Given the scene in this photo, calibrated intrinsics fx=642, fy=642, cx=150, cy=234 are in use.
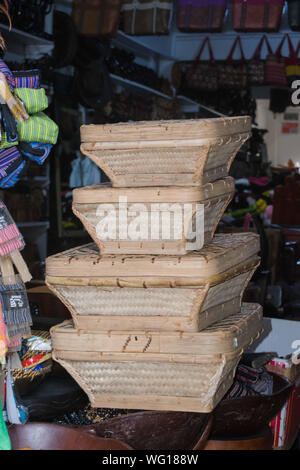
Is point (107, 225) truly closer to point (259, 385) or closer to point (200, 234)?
point (200, 234)

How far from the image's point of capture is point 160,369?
1.95 metres

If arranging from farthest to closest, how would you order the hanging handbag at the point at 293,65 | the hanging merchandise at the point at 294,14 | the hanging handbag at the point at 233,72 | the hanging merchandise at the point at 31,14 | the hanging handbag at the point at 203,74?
the hanging handbag at the point at 203,74 < the hanging handbag at the point at 233,72 < the hanging handbag at the point at 293,65 < the hanging merchandise at the point at 294,14 < the hanging merchandise at the point at 31,14

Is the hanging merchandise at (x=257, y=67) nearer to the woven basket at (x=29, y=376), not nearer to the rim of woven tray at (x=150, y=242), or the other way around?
the rim of woven tray at (x=150, y=242)

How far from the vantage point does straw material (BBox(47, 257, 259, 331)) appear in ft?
6.23

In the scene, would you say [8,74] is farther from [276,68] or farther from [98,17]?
[276,68]

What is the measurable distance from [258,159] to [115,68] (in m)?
6.51

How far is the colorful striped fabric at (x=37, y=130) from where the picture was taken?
207 centimetres

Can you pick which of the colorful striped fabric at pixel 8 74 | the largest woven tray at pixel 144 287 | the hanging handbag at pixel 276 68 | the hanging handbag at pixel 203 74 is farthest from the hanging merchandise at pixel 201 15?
the largest woven tray at pixel 144 287

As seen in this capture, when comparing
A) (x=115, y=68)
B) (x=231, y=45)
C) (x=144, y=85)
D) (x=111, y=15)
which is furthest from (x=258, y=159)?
(x=111, y=15)

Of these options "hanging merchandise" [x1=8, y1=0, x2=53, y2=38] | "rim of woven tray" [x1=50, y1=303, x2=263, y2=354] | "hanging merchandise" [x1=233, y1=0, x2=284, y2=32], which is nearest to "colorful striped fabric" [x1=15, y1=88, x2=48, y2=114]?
"rim of woven tray" [x1=50, y1=303, x2=263, y2=354]

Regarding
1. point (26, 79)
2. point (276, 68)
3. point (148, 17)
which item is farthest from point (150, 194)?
point (276, 68)

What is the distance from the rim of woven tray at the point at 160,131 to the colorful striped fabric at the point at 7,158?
24cm

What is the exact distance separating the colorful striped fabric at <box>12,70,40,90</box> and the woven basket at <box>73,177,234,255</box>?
395 mm

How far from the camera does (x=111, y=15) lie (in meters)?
5.88
